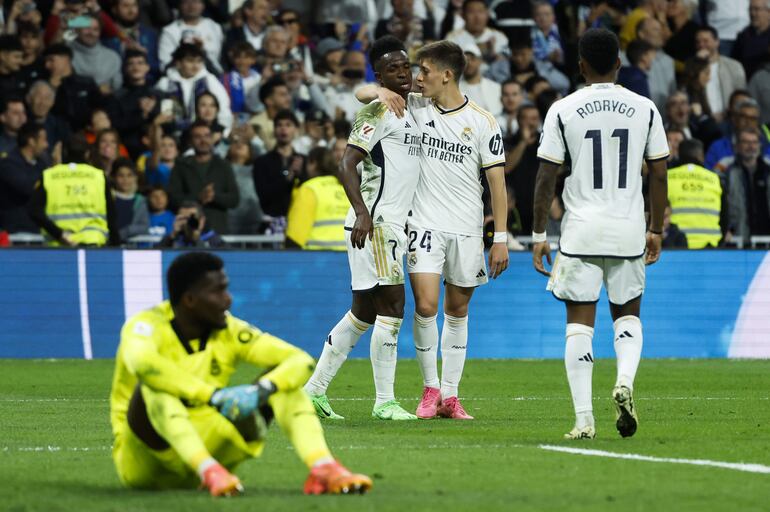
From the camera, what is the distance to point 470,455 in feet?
27.2

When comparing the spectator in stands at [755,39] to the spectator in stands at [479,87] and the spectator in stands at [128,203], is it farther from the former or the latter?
the spectator in stands at [128,203]

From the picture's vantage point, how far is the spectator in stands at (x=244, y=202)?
18.5 m

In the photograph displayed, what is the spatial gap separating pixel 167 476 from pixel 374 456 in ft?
5.38

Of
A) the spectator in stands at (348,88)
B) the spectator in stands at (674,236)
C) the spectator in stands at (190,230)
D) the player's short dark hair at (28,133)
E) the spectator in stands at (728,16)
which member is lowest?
the spectator in stands at (674,236)

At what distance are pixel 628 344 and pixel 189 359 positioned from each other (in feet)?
10.4

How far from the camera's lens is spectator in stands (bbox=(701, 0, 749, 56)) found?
23422mm

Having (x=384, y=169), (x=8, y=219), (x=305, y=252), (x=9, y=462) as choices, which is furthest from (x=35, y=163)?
(x=9, y=462)

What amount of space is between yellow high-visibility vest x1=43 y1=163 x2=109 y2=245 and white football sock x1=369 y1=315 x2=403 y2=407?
22.7ft

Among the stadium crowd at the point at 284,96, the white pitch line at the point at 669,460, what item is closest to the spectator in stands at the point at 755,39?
the stadium crowd at the point at 284,96

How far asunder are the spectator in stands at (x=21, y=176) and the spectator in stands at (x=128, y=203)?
0.84 m

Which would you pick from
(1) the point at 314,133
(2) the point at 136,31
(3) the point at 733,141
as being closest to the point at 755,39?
(3) the point at 733,141

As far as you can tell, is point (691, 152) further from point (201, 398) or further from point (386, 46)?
point (201, 398)

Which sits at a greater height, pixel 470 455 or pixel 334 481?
pixel 334 481

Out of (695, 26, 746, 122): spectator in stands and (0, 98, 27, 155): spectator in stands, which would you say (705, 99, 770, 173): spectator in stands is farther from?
(0, 98, 27, 155): spectator in stands
